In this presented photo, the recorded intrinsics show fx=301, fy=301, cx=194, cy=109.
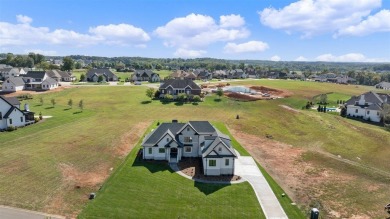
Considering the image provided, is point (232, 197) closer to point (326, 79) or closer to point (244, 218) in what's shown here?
point (244, 218)

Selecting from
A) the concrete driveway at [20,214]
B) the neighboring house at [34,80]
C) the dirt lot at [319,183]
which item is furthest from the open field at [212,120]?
the neighboring house at [34,80]

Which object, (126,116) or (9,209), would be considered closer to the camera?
(9,209)

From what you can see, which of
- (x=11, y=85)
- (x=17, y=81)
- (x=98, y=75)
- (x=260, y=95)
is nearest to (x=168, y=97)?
(x=260, y=95)

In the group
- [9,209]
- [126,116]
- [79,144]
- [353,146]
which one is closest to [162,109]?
A: [126,116]

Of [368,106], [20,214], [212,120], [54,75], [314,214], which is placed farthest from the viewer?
[54,75]

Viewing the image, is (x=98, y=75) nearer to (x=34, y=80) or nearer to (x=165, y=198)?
(x=34, y=80)

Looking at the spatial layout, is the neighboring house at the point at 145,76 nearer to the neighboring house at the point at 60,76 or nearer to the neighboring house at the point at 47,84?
the neighboring house at the point at 60,76
